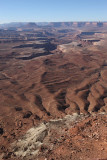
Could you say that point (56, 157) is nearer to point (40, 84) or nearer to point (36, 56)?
point (40, 84)

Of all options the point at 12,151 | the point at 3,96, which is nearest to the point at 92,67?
the point at 3,96

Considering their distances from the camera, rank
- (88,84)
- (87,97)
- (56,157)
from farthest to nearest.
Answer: (88,84) < (87,97) < (56,157)

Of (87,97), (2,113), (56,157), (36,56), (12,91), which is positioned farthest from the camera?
(36,56)

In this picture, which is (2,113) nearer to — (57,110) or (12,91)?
(57,110)

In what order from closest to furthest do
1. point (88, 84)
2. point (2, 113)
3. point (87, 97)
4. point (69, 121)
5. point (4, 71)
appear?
1. point (69, 121)
2. point (2, 113)
3. point (87, 97)
4. point (88, 84)
5. point (4, 71)

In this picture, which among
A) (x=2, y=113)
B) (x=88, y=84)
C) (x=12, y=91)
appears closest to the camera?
(x=2, y=113)

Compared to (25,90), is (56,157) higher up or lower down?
higher up

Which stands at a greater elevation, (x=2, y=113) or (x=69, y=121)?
(x=69, y=121)

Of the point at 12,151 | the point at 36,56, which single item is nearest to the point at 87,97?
the point at 12,151

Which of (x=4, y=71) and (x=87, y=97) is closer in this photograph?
(x=87, y=97)
